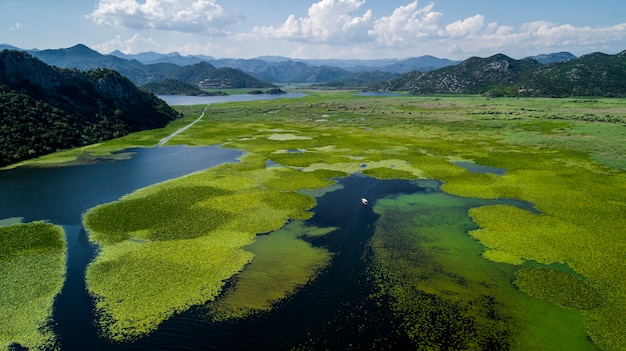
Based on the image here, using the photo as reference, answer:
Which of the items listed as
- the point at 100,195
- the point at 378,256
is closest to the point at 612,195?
the point at 378,256

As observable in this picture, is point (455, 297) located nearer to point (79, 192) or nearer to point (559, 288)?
point (559, 288)

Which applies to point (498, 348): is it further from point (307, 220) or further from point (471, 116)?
point (471, 116)

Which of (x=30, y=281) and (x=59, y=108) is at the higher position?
(x=59, y=108)

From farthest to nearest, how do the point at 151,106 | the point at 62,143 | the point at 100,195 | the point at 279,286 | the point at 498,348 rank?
the point at 151,106 → the point at 62,143 → the point at 100,195 → the point at 279,286 → the point at 498,348

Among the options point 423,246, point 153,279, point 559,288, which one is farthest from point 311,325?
point 559,288

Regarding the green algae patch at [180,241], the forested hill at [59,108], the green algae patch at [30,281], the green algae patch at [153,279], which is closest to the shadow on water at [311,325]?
the green algae patch at [180,241]

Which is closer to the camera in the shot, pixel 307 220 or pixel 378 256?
pixel 378 256
